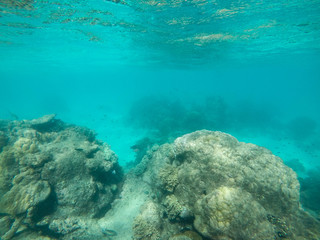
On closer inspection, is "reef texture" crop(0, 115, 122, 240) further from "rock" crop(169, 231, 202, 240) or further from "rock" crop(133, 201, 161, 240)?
"rock" crop(169, 231, 202, 240)

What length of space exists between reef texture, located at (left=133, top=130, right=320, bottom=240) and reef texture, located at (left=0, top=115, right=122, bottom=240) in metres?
2.70

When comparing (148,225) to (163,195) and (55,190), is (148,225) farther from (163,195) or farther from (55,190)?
(55,190)

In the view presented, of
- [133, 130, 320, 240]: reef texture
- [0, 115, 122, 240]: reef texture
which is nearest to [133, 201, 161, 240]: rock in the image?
[133, 130, 320, 240]: reef texture

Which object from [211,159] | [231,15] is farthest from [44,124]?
[231,15]

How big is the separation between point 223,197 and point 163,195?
2745mm

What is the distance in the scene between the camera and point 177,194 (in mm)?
5758

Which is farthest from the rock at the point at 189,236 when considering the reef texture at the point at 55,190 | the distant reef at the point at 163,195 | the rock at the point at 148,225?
the reef texture at the point at 55,190

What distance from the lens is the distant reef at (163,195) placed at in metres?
4.21

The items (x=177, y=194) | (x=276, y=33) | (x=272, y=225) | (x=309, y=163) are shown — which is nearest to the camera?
(x=272, y=225)

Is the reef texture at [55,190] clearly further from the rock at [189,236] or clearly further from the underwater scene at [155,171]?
the rock at [189,236]

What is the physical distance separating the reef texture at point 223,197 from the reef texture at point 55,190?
2.70 metres

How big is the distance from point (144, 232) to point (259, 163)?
411cm

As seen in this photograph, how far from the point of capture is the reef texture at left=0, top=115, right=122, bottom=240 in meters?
6.03

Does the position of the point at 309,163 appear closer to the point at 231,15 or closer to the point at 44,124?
the point at 231,15
